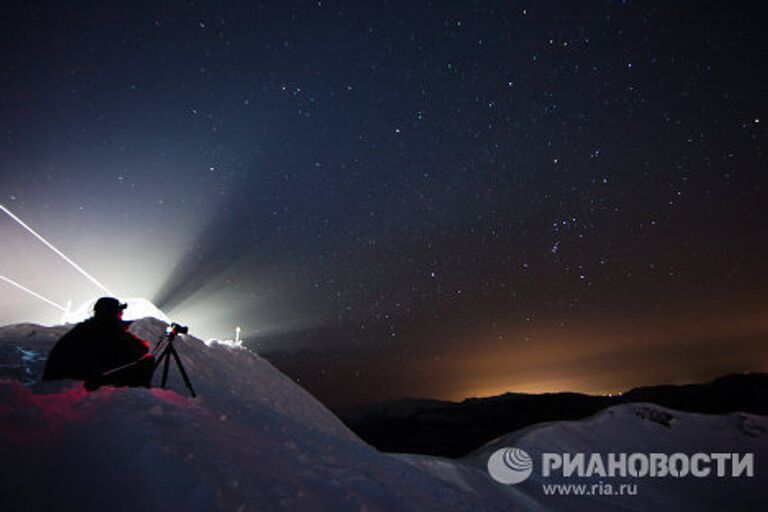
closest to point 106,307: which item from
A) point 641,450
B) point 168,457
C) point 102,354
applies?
point 102,354

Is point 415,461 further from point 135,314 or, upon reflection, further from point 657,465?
point 657,465

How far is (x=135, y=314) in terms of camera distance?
22438mm

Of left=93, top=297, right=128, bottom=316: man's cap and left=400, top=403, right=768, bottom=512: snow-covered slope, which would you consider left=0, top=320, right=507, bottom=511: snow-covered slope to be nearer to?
left=93, top=297, right=128, bottom=316: man's cap

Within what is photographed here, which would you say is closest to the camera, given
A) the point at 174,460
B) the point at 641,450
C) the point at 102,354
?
the point at 174,460

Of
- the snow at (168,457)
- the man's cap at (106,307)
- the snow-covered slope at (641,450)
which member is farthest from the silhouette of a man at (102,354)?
the snow-covered slope at (641,450)

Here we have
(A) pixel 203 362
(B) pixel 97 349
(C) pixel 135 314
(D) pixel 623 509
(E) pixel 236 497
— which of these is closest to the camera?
(E) pixel 236 497

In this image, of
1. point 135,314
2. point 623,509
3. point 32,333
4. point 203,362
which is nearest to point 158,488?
point 32,333

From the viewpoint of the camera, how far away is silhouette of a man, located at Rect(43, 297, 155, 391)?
21.7 ft

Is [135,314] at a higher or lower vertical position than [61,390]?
higher

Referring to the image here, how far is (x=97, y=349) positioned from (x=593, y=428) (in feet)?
164

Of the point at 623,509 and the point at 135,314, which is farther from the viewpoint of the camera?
the point at 623,509

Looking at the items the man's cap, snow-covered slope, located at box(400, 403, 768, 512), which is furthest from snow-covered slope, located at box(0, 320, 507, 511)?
snow-covered slope, located at box(400, 403, 768, 512)

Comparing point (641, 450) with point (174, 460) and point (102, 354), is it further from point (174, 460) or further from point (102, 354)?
point (174, 460)

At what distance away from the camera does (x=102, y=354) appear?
Answer: 7016mm
